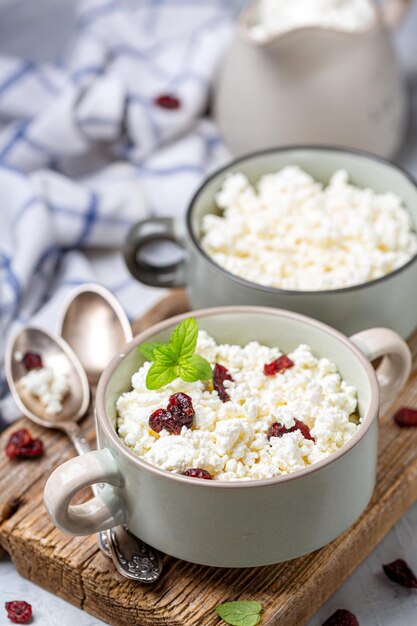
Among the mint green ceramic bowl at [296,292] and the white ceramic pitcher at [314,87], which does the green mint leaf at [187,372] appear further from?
the white ceramic pitcher at [314,87]

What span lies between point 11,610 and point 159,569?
0.26 metres

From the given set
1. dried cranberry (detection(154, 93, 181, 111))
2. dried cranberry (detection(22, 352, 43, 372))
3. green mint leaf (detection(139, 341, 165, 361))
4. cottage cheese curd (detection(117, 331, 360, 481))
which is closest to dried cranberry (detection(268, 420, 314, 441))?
cottage cheese curd (detection(117, 331, 360, 481))

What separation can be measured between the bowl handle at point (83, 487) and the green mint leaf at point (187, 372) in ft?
0.52

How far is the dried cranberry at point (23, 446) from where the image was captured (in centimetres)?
165

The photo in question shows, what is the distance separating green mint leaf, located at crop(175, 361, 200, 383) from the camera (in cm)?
143

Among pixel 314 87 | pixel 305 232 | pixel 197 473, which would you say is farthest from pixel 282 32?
pixel 197 473

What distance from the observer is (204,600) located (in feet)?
4.61

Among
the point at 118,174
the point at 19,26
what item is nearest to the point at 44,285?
the point at 118,174

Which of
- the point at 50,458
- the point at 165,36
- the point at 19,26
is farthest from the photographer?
the point at 19,26

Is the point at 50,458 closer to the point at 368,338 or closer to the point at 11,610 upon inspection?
the point at 11,610

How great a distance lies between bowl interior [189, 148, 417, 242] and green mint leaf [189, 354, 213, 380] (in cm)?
48

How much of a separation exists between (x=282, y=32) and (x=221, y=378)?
38.9 inches

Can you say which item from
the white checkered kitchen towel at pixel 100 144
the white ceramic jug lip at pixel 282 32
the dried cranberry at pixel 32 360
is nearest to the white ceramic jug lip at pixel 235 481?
the dried cranberry at pixel 32 360

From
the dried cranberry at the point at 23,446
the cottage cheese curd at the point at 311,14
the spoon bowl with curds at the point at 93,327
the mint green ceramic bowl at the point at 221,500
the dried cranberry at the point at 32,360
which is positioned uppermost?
the cottage cheese curd at the point at 311,14
